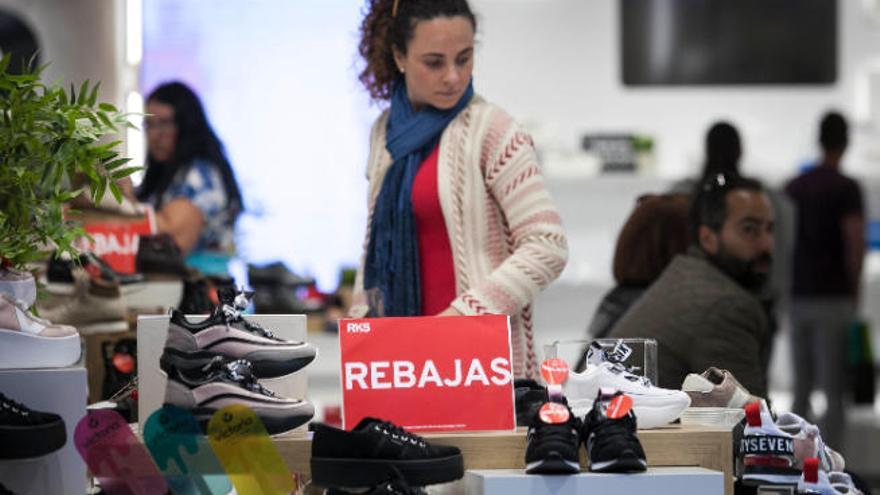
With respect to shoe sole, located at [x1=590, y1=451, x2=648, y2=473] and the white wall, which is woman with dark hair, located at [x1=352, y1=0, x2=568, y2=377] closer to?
shoe sole, located at [x1=590, y1=451, x2=648, y2=473]

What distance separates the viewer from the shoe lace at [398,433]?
2.46 metres

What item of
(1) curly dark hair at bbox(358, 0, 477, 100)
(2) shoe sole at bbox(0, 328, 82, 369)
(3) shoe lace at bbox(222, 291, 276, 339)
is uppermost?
(1) curly dark hair at bbox(358, 0, 477, 100)

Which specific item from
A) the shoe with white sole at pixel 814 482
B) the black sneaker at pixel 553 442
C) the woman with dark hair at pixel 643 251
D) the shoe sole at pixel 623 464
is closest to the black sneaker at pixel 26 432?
the black sneaker at pixel 553 442

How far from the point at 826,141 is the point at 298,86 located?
264 cm

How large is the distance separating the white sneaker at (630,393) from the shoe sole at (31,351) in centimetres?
91

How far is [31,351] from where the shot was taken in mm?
2641

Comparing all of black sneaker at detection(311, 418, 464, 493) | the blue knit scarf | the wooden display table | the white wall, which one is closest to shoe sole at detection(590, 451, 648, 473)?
the wooden display table

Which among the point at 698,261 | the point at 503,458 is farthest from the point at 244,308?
the point at 698,261

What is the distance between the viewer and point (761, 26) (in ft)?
25.1

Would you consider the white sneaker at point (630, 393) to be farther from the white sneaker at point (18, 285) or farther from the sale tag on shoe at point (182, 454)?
the white sneaker at point (18, 285)

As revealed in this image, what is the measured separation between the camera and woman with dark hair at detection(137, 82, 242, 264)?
4.91 metres

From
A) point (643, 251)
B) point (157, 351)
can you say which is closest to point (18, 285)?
point (157, 351)

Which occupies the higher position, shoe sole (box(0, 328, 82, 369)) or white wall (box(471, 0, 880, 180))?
white wall (box(471, 0, 880, 180))

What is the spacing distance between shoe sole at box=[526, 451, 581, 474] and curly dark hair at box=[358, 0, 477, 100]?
136cm
